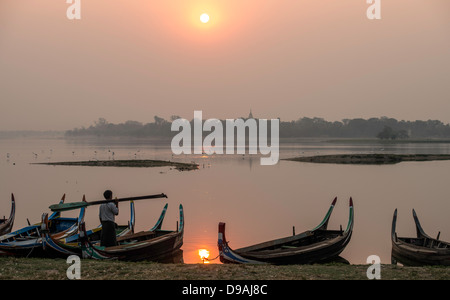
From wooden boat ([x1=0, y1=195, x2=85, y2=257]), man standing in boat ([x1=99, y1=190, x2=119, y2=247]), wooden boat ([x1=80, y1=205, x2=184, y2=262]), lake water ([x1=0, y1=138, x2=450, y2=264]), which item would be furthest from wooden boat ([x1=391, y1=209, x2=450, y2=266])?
wooden boat ([x1=0, y1=195, x2=85, y2=257])

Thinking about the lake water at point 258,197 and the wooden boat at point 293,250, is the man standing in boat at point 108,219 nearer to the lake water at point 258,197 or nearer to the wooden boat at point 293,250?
the wooden boat at point 293,250

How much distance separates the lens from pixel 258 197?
40.9 meters

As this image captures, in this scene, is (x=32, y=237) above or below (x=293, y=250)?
above

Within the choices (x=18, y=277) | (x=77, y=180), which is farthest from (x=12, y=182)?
(x=18, y=277)

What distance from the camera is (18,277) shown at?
1082 cm

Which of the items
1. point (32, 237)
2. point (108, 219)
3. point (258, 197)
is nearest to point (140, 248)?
point (108, 219)

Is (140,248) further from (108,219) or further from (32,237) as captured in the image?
(32,237)

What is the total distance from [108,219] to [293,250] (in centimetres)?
582

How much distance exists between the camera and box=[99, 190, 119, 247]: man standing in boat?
566 inches

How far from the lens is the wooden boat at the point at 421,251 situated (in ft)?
49.9

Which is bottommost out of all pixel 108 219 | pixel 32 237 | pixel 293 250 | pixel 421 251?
pixel 421 251

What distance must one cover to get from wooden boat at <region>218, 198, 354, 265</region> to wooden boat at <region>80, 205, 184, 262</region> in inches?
117

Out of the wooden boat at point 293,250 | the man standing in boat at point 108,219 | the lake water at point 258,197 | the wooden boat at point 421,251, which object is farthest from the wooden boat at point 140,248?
the wooden boat at point 421,251
